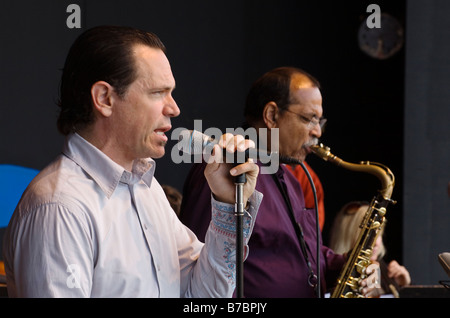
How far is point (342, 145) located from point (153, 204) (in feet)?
11.4

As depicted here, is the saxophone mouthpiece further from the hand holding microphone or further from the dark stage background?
the dark stage background

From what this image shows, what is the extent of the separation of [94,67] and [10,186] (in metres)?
2.52

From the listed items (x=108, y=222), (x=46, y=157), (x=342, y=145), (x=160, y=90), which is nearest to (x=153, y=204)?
(x=108, y=222)

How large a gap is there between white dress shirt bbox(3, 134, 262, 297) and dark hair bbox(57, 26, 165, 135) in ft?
0.24

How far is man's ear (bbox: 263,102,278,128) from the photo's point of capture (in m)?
2.71

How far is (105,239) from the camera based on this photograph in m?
1.53

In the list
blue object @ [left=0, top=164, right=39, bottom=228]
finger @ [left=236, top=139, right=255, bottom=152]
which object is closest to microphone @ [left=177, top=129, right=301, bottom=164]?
finger @ [left=236, top=139, right=255, bottom=152]

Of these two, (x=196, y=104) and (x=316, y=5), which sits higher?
(x=316, y=5)

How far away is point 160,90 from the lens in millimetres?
1641

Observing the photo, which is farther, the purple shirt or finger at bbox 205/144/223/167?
the purple shirt

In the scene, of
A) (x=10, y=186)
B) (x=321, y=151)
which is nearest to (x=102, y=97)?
(x=321, y=151)
